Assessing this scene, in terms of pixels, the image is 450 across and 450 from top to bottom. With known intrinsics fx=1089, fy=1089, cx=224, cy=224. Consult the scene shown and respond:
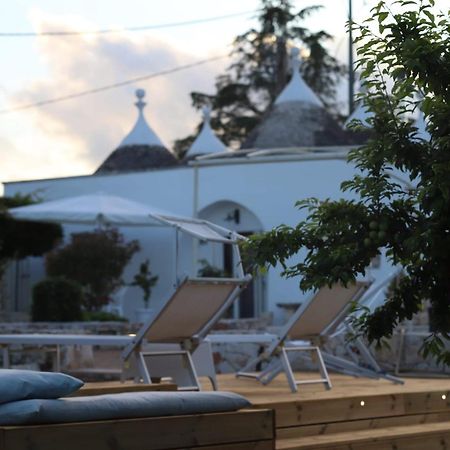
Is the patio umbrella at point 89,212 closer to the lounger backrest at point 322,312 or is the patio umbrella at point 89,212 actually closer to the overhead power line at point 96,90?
the overhead power line at point 96,90

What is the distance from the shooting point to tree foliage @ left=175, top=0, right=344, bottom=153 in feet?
125

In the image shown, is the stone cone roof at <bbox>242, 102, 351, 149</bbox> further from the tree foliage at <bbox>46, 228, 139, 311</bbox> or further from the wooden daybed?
the wooden daybed

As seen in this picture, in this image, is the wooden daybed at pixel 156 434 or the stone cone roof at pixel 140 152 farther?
the stone cone roof at pixel 140 152

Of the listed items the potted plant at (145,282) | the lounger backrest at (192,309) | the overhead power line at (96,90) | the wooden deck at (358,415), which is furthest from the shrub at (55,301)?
the overhead power line at (96,90)

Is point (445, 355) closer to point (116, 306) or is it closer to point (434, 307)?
point (434, 307)

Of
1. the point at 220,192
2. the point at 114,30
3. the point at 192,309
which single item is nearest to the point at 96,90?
the point at 114,30

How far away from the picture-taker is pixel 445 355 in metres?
5.23

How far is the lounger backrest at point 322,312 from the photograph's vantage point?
8.58 metres

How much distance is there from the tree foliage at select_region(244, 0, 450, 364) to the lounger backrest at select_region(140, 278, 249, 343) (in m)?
2.21

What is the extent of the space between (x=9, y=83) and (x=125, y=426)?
1501 centimetres

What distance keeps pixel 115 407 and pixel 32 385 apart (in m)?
0.40

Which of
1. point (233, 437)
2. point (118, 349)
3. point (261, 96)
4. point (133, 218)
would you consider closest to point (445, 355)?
point (233, 437)

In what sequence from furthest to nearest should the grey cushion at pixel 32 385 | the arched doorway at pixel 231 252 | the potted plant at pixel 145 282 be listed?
1. the arched doorway at pixel 231 252
2. the potted plant at pixel 145 282
3. the grey cushion at pixel 32 385

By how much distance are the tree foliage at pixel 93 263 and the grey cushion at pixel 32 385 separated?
1502 cm
